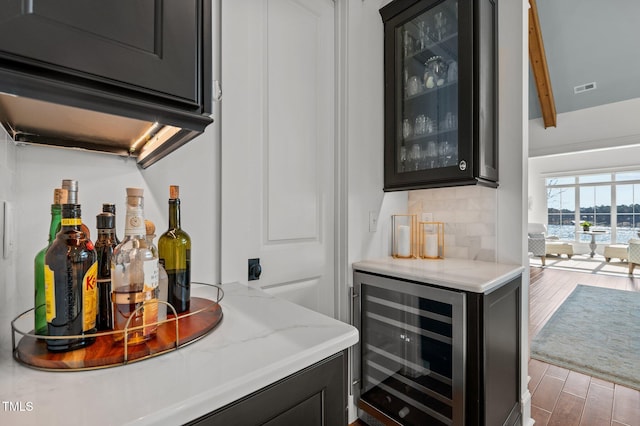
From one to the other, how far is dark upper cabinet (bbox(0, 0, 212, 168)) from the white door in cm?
65

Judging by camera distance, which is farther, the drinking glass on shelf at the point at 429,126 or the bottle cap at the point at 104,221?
the drinking glass on shelf at the point at 429,126

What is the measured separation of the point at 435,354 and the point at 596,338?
2639 mm

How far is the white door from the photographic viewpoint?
53.3 inches

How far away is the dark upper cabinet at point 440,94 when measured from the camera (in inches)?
62.3

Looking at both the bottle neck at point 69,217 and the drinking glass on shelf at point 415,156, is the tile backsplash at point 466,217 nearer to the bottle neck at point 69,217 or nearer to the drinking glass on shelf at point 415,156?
the drinking glass on shelf at point 415,156

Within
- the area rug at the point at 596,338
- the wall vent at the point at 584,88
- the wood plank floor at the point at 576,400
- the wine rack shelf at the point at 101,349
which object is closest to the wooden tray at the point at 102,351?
the wine rack shelf at the point at 101,349

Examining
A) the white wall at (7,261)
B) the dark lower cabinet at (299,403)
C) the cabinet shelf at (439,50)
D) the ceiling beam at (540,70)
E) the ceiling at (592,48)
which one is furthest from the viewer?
the ceiling beam at (540,70)

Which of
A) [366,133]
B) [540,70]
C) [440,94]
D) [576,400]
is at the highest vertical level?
[540,70]

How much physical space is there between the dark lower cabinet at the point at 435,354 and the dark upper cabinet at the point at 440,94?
649 mm

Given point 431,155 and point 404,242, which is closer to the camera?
point 431,155

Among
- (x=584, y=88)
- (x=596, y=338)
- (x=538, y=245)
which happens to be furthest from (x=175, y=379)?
(x=538, y=245)

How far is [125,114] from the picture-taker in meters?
0.58

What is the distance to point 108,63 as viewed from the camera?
53 cm

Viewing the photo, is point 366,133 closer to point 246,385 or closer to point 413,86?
point 413,86
